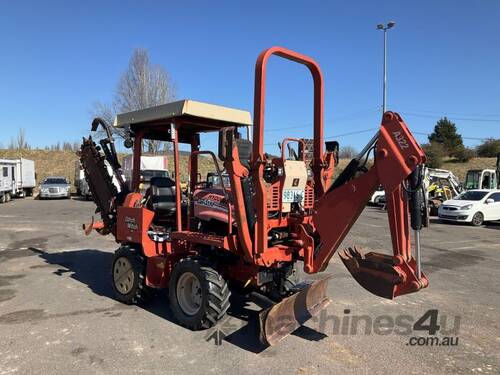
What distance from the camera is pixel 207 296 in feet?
16.1

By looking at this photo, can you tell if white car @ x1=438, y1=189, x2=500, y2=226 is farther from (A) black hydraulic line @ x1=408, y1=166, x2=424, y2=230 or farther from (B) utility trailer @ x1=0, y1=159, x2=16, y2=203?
(B) utility trailer @ x1=0, y1=159, x2=16, y2=203

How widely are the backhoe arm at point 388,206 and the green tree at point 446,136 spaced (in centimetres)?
5754

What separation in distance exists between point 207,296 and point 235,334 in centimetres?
58

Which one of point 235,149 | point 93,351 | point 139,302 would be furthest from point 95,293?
point 235,149

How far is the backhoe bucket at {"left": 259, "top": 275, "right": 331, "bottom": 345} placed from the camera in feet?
14.4

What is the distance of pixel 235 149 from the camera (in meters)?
4.66

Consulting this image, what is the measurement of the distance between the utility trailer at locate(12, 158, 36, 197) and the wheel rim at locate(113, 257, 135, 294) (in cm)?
2772

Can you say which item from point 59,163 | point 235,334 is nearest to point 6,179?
point 59,163

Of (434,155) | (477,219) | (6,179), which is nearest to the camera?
(477,219)

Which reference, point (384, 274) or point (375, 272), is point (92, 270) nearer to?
point (375, 272)

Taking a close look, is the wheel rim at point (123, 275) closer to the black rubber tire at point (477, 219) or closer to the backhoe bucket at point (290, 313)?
the backhoe bucket at point (290, 313)

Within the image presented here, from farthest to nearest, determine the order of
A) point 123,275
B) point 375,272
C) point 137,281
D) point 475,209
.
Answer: point 475,209 < point 123,275 < point 137,281 < point 375,272

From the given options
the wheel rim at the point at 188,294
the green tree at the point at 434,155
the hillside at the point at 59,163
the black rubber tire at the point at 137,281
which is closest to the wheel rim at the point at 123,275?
the black rubber tire at the point at 137,281

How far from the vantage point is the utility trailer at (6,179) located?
1066 inches
